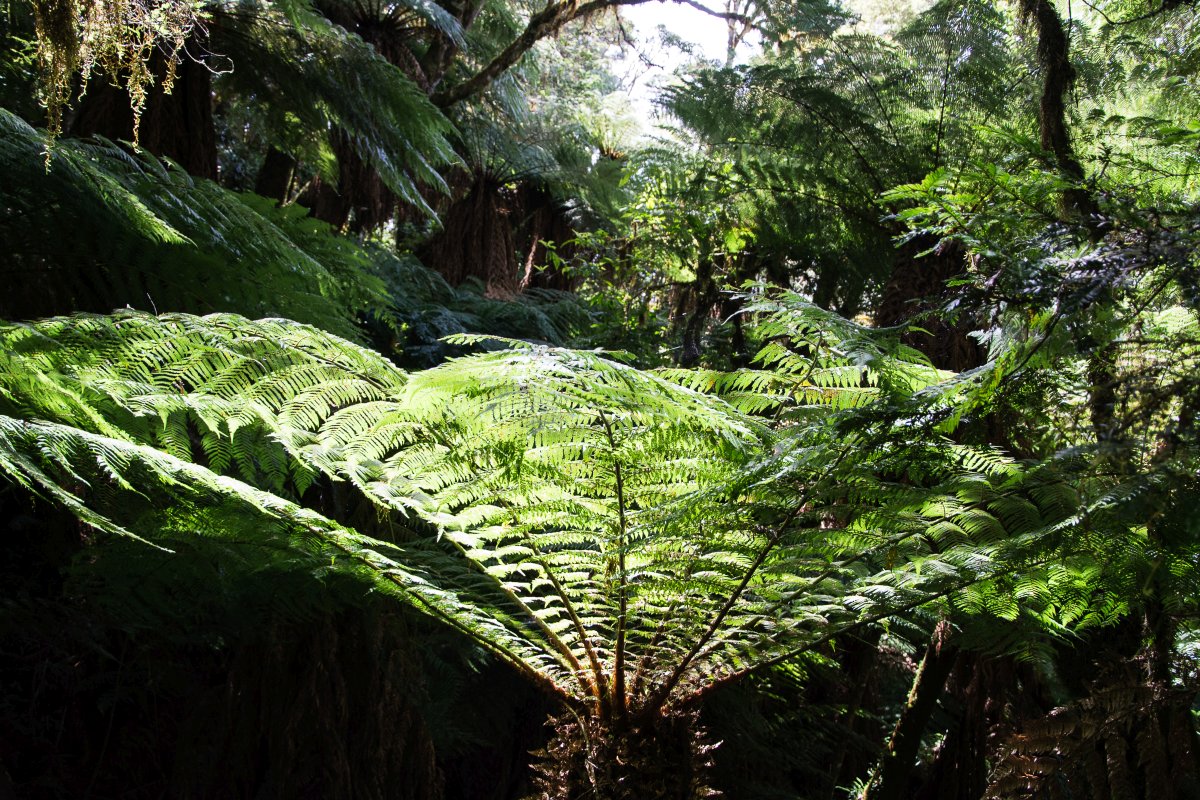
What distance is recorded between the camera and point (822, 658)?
1827 millimetres

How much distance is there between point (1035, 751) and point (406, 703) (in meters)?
1.44

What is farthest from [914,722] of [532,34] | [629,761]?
[532,34]

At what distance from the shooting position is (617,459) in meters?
1.59

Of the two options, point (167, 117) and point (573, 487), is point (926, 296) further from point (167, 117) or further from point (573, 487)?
point (167, 117)

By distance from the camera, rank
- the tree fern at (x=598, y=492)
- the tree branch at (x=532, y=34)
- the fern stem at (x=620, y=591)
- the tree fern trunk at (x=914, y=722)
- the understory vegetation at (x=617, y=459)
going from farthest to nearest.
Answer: the tree branch at (x=532, y=34) → the tree fern trunk at (x=914, y=722) → the fern stem at (x=620, y=591) → the tree fern at (x=598, y=492) → the understory vegetation at (x=617, y=459)

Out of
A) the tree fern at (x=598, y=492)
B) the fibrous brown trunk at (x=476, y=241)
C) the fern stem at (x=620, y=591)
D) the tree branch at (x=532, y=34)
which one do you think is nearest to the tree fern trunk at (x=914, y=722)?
the tree fern at (x=598, y=492)

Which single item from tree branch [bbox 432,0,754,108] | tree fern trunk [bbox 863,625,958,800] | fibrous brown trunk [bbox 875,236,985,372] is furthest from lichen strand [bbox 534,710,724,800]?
tree branch [bbox 432,0,754,108]

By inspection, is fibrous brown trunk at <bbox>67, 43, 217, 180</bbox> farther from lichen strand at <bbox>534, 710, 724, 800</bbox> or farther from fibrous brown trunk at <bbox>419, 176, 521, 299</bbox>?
fibrous brown trunk at <bbox>419, 176, 521, 299</bbox>

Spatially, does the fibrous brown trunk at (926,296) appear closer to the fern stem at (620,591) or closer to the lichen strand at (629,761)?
the fern stem at (620,591)

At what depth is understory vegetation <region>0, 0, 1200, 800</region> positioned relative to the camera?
4.25 ft

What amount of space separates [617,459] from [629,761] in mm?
562

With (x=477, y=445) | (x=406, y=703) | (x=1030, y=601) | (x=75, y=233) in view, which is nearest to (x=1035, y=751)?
(x=1030, y=601)

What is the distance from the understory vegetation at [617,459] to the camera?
1294 mm

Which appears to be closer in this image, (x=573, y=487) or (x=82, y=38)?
(x=82, y=38)
